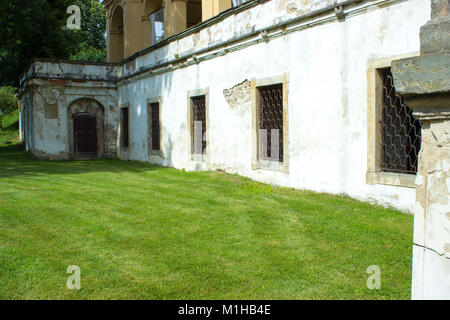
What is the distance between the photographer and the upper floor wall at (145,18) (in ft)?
43.2

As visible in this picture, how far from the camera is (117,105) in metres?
17.8

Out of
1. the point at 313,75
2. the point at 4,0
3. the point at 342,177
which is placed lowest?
the point at 342,177

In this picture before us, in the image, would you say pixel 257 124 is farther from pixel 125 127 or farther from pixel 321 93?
pixel 125 127

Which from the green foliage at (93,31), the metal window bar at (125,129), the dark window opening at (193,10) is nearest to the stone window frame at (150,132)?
the metal window bar at (125,129)

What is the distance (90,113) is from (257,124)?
1056 centimetres

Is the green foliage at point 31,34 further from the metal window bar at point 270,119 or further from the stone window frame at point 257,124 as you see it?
the metal window bar at point 270,119

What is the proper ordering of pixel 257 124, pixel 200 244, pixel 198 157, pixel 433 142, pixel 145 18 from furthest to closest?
pixel 145 18, pixel 198 157, pixel 257 124, pixel 200 244, pixel 433 142

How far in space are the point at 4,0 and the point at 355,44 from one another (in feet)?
44.7

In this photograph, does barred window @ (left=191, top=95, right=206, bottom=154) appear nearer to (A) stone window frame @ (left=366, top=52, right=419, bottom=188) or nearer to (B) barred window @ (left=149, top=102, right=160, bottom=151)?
(B) barred window @ (left=149, top=102, right=160, bottom=151)

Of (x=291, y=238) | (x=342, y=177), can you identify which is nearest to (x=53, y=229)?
(x=291, y=238)

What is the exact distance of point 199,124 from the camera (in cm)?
1188

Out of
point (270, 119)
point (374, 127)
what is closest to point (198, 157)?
point (270, 119)

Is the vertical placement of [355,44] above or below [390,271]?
above
